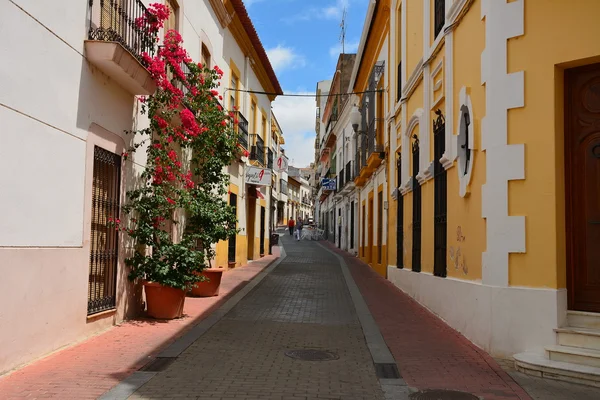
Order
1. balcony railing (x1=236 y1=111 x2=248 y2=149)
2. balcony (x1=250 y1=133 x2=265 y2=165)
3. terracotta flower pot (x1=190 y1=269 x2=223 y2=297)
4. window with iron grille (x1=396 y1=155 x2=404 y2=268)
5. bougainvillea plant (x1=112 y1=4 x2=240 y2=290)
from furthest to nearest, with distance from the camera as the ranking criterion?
1. balcony (x1=250 y1=133 x2=265 y2=165)
2. balcony railing (x1=236 y1=111 x2=248 y2=149)
3. window with iron grille (x1=396 y1=155 x2=404 y2=268)
4. terracotta flower pot (x1=190 y1=269 x2=223 y2=297)
5. bougainvillea plant (x1=112 y1=4 x2=240 y2=290)

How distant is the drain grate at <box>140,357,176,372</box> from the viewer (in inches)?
231

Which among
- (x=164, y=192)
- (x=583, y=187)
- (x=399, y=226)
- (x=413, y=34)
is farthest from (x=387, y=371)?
(x=413, y=34)

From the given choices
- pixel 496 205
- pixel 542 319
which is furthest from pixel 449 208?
pixel 542 319

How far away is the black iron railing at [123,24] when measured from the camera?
281 inches

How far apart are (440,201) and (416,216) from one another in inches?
94.4

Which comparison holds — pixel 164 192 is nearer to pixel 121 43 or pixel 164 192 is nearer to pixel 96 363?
pixel 121 43

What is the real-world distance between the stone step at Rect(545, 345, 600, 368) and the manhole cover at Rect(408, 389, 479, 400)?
4.14 ft

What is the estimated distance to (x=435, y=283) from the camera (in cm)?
973

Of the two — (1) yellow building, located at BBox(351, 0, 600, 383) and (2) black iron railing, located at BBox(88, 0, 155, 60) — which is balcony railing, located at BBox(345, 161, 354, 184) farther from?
(1) yellow building, located at BBox(351, 0, 600, 383)

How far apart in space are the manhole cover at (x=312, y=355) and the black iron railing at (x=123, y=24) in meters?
4.54

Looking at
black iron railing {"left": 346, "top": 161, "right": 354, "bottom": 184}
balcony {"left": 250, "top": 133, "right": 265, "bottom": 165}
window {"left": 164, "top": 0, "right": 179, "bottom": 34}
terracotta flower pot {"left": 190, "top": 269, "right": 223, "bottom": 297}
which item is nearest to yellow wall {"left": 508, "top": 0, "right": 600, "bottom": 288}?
terracotta flower pot {"left": 190, "top": 269, "right": 223, "bottom": 297}

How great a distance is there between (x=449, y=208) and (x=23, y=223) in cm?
601

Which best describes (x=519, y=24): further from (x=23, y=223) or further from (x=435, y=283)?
(x=23, y=223)

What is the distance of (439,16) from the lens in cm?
1027
